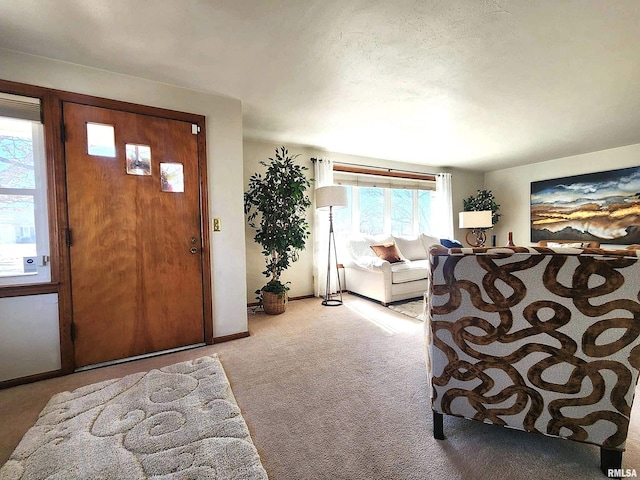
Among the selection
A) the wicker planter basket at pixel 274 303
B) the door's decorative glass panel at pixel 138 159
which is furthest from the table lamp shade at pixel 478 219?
the door's decorative glass panel at pixel 138 159

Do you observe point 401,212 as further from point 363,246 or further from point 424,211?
point 363,246

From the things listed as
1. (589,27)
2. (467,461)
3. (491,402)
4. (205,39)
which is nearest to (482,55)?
(589,27)

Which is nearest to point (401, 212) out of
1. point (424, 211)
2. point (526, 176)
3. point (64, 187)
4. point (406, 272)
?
point (424, 211)

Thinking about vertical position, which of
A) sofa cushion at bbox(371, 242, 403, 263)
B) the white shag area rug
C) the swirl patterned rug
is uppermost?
sofa cushion at bbox(371, 242, 403, 263)

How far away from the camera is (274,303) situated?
3.33m

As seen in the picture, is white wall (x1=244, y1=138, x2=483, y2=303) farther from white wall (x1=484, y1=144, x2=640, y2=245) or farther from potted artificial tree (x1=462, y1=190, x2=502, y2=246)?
white wall (x1=484, y1=144, x2=640, y2=245)

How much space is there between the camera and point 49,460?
119cm

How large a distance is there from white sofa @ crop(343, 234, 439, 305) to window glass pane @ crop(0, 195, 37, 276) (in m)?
3.37

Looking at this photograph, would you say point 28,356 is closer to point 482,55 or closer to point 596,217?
point 482,55

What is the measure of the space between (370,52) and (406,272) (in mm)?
2711

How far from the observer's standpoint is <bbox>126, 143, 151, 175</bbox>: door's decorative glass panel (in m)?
→ 2.15

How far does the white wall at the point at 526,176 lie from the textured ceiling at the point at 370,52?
61.2 inches

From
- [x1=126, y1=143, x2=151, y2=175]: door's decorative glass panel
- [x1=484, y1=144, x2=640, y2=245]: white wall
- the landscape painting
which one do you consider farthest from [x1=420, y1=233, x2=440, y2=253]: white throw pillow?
[x1=126, y1=143, x2=151, y2=175]: door's decorative glass panel

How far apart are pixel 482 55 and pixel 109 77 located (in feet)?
9.28
